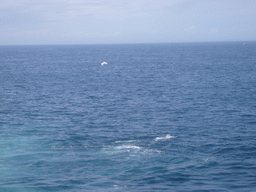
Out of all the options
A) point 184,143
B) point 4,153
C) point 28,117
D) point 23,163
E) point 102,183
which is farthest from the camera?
point 28,117

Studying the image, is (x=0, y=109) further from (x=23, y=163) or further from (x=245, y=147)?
(x=245, y=147)

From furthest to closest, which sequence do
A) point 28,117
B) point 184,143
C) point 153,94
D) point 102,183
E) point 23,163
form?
→ point 153,94 < point 28,117 < point 184,143 < point 23,163 < point 102,183

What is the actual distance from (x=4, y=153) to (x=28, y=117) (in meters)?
20.1

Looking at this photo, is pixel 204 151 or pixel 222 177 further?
pixel 204 151

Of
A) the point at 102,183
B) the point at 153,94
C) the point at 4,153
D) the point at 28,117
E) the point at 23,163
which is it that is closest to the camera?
the point at 102,183

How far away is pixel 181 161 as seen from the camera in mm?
Answer: 44219

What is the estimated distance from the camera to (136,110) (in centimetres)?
7169

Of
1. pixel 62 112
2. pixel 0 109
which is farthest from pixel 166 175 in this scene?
pixel 0 109

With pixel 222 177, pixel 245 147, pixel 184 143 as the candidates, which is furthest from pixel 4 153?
pixel 245 147

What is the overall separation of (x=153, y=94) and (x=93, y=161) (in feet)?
153

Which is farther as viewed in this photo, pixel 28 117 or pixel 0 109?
pixel 0 109

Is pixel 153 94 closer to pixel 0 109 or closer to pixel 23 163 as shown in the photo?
pixel 0 109

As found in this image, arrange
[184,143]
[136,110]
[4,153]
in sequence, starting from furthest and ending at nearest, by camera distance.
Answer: [136,110] → [184,143] → [4,153]

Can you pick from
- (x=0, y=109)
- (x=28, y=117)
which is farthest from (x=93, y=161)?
(x=0, y=109)
